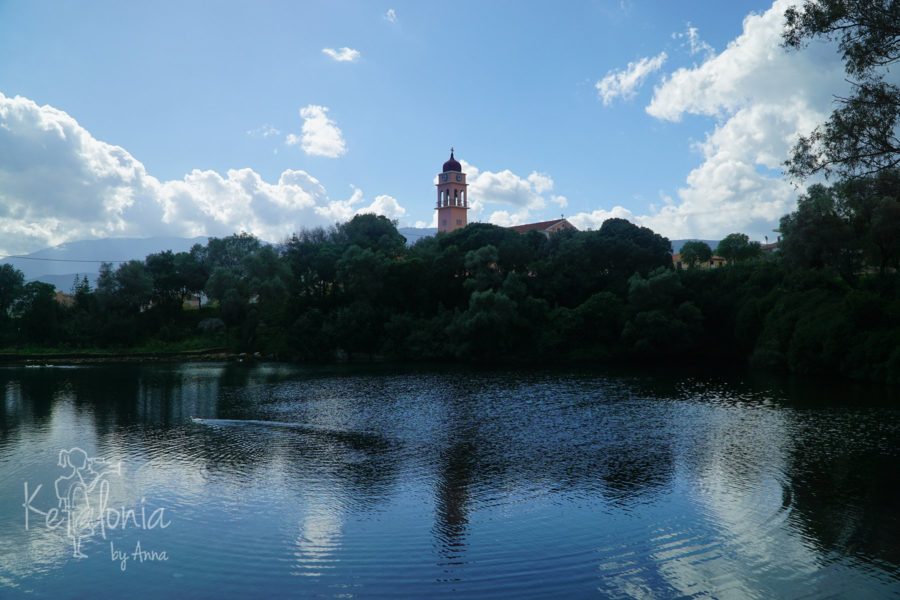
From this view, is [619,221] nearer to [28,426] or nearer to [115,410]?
[115,410]

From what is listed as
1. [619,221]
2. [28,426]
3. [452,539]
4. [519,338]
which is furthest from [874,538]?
[619,221]

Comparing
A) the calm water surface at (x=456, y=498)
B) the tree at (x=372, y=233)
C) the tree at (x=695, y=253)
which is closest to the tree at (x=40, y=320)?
the tree at (x=372, y=233)

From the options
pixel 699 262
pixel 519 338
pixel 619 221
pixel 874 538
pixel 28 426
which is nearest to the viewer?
pixel 874 538

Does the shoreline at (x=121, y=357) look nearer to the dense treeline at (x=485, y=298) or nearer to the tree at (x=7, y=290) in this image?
the dense treeline at (x=485, y=298)

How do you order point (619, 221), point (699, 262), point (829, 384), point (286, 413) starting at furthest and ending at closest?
point (699, 262) → point (619, 221) → point (829, 384) → point (286, 413)

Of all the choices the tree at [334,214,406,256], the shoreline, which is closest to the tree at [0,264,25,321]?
the shoreline

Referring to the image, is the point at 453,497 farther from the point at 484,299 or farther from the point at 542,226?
the point at 542,226

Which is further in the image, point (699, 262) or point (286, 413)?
point (699, 262)

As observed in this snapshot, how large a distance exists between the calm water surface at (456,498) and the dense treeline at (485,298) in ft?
61.1

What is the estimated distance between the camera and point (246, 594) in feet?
37.1

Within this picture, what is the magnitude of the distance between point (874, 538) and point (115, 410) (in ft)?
102

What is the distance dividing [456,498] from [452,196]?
7953cm

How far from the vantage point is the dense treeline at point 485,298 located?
47.4 metres

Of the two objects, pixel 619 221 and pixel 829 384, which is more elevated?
pixel 619 221
